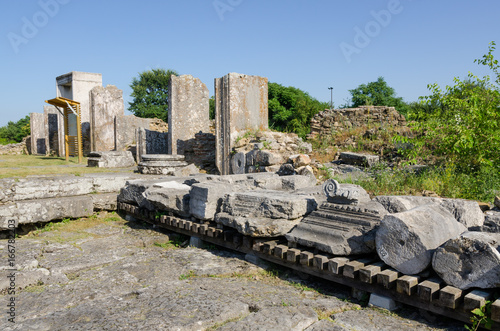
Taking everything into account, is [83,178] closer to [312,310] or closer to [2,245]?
[2,245]

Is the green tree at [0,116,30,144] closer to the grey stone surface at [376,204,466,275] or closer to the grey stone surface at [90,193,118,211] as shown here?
the grey stone surface at [90,193,118,211]

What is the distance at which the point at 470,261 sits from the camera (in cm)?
252

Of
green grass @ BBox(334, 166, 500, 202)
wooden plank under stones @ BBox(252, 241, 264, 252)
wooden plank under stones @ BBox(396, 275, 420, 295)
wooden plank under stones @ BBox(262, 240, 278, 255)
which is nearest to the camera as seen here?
wooden plank under stones @ BBox(396, 275, 420, 295)

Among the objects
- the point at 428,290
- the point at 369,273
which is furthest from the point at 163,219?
the point at 428,290

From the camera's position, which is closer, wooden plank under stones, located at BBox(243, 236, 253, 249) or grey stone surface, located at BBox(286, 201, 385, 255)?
grey stone surface, located at BBox(286, 201, 385, 255)

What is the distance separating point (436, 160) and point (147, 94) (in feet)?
102

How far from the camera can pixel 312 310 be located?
2.82 meters

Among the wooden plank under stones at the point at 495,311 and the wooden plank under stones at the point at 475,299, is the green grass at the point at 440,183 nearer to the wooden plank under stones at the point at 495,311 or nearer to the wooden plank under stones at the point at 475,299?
the wooden plank under stones at the point at 475,299

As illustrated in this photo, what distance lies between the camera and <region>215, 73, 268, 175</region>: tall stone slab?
8.79m

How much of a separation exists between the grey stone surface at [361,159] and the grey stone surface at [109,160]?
662 centimetres

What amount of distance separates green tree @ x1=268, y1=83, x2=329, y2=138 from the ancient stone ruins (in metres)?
17.7

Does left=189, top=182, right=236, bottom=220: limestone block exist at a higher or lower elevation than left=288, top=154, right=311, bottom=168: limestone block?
lower

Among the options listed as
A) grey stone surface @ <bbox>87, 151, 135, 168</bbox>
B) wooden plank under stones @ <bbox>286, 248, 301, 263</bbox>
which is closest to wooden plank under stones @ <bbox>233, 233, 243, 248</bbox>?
wooden plank under stones @ <bbox>286, 248, 301, 263</bbox>

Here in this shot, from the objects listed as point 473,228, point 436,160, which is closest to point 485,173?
point 436,160
